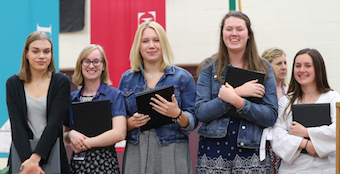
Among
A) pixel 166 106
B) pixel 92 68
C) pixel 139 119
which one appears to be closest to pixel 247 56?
pixel 166 106

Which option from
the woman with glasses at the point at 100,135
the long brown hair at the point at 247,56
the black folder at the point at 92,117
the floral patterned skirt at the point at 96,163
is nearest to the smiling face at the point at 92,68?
the woman with glasses at the point at 100,135

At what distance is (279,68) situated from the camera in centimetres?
340

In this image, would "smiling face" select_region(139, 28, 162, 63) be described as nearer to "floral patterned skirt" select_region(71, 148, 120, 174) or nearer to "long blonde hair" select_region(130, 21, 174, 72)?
"long blonde hair" select_region(130, 21, 174, 72)

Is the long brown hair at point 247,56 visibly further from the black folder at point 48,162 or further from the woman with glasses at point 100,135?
the black folder at point 48,162

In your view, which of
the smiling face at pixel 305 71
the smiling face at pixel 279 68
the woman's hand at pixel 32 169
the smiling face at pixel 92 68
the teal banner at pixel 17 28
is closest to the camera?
the woman's hand at pixel 32 169

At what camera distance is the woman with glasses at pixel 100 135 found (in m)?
2.39

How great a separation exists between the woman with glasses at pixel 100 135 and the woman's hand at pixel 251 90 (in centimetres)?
82

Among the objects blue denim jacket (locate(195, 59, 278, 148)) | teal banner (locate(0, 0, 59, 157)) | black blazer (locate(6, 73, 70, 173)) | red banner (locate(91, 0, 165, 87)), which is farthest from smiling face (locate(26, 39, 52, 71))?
red banner (locate(91, 0, 165, 87))

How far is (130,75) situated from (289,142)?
1.15 m

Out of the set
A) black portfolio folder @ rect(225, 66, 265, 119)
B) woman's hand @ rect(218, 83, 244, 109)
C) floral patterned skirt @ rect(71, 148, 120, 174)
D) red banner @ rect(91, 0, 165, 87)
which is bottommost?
floral patterned skirt @ rect(71, 148, 120, 174)

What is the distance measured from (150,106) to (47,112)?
65cm

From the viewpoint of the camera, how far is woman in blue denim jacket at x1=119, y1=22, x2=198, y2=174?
2316mm

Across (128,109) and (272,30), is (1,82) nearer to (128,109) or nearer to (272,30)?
(128,109)

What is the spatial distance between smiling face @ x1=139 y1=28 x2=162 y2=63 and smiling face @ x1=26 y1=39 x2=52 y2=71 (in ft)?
2.08
